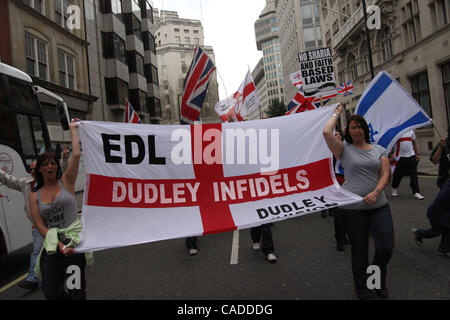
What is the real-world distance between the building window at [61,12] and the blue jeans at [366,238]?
73.0ft

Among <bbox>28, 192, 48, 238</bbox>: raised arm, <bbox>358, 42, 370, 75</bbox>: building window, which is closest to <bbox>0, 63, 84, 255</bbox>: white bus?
<bbox>28, 192, 48, 238</bbox>: raised arm

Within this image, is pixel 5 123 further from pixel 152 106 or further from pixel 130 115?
pixel 152 106

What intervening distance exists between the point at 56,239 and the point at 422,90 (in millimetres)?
22246

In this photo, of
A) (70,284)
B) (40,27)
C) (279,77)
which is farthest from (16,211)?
(279,77)

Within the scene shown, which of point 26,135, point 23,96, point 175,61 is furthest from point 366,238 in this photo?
point 175,61

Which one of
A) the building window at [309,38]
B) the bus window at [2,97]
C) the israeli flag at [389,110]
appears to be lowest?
the israeli flag at [389,110]

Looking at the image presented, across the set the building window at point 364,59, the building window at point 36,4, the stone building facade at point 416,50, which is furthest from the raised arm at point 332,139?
the building window at point 364,59

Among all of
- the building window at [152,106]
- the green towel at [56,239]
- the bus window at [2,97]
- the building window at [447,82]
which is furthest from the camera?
the building window at [152,106]

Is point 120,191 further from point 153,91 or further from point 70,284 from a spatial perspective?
point 153,91

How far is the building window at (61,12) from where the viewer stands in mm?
20031

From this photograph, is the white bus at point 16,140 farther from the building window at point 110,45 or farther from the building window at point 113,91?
the building window at point 110,45

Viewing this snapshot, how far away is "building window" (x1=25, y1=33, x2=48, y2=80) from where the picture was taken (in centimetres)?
1702

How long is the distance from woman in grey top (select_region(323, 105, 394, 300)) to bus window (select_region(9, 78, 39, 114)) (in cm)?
542

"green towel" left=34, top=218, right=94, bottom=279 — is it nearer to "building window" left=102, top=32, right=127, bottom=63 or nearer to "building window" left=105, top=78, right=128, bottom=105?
"building window" left=105, top=78, right=128, bottom=105
